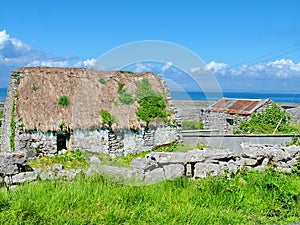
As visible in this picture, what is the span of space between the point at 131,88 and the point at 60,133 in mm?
4480

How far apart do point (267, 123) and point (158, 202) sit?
1962cm

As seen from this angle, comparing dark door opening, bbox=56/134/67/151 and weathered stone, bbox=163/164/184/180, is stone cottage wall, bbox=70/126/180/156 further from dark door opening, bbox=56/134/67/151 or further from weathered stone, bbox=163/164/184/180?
weathered stone, bbox=163/164/184/180

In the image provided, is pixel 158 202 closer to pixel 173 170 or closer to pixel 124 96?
pixel 173 170

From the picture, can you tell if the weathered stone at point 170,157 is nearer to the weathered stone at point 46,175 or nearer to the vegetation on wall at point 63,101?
the weathered stone at point 46,175

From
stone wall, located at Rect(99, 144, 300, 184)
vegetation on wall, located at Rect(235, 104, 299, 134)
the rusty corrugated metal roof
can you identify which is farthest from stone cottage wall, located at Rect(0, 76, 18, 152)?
the rusty corrugated metal roof


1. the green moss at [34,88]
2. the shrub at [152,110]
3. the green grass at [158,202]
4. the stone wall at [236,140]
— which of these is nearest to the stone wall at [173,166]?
the green grass at [158,202]

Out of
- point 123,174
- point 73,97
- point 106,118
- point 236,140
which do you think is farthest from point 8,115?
point 123,174

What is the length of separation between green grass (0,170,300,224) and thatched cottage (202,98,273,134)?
18284mm

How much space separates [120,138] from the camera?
18.4 metres

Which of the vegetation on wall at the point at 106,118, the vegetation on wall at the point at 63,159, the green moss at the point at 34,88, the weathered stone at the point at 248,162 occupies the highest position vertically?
the green moss at the point at 34,88

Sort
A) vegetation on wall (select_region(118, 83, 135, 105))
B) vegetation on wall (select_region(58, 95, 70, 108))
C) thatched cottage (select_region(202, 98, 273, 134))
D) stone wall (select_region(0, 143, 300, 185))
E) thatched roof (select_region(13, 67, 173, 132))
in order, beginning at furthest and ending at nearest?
thatched cottage (select_region(202, 98, 273, 134)), vegetation on wall (select_region(58, 95, 70, 108)), thatched roof (select_region(13, 67, 173, 132)), vegetation on wall (select_region(118, 83, 135, 105)), stone wall (select_region(0, 143, 300, 185))

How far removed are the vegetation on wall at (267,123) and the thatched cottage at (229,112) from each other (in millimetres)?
433

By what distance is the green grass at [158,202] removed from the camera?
4869 mm

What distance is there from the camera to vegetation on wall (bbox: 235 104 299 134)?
23.1 meters
